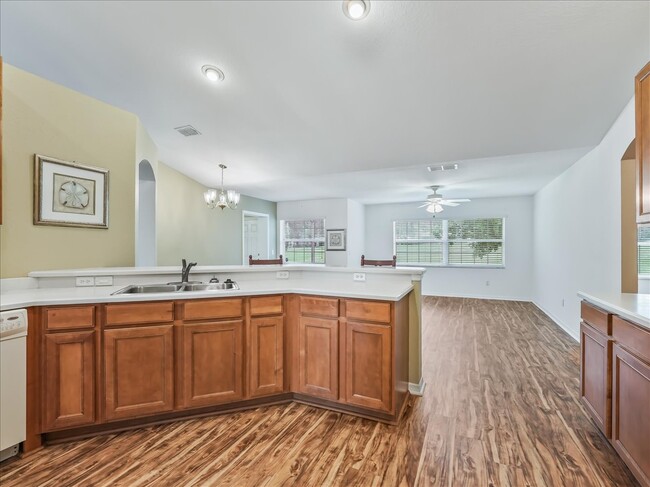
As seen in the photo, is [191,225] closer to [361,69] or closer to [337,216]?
[337,216]

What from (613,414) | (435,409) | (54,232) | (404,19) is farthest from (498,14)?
(54,232)

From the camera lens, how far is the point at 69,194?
275cm

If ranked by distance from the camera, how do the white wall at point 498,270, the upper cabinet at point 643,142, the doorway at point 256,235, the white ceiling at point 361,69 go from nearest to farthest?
the upper cabinet at point 643,142
the white ceiling at point 361,69
the white wall at point 498,270
the doorway at point 256,235

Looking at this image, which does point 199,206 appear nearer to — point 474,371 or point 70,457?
point 70,457

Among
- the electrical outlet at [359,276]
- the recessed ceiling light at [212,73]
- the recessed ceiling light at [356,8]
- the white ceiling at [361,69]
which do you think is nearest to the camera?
the recessed ceiling light at [356,8]

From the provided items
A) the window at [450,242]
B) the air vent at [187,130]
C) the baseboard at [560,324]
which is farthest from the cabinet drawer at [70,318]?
the window at [450,242]

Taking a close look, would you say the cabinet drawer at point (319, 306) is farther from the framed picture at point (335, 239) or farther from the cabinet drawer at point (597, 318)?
the framed picture at point (335, 239)

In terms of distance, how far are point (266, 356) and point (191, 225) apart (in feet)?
14.2

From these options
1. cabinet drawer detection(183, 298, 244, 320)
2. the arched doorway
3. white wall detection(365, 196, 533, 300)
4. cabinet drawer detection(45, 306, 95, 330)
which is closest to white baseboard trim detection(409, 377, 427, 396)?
cabinet drawer detection(183, 298, 244, 320)

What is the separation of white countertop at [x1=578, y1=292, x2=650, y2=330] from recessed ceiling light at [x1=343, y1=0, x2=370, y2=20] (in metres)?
2.48

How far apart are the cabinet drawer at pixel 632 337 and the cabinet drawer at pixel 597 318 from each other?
0.16 feet

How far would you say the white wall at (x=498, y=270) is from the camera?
6.99 metres

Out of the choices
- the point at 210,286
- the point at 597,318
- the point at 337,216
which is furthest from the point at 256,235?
the point at 597,318

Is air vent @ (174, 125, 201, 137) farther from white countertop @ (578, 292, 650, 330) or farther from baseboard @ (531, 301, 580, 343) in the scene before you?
baseboard @ (531, 301, 580, 343)
